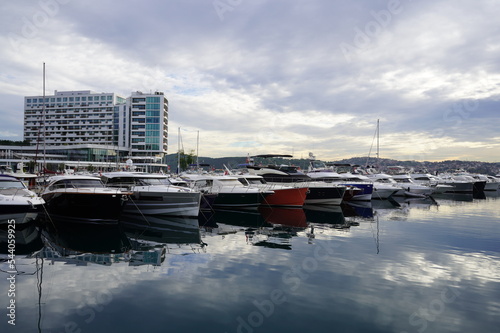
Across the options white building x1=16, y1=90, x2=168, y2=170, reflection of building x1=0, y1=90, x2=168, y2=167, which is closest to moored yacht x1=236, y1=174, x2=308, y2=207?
reflection of building x1=0, y1=90, x2=168, y2=167

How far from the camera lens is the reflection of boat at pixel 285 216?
68.9 ft

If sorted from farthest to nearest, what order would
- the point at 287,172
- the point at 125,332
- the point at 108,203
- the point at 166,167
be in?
1. the point at 166,167
2. the point at 287,172
3. the point at 108,203
4. the point at 125,332

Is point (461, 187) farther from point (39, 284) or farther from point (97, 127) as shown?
point (97, 127)

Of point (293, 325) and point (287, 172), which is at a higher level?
point (287, 172)

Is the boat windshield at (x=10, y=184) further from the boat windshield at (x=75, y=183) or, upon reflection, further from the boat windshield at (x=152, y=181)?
the boat windshield at (x=152, y=181)

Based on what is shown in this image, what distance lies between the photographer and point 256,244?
15117mm

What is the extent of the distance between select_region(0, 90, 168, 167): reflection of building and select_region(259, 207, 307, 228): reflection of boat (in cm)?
8940

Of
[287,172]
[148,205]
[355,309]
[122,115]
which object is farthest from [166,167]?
[355,309]

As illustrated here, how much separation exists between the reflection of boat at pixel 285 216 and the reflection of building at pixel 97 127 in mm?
89395

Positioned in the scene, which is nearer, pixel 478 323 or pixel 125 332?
pixel 125 332

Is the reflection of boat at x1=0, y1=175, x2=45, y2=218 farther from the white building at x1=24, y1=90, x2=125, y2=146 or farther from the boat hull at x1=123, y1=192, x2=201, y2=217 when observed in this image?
the white building at x1=24, y1=90, x2=125, y2=146

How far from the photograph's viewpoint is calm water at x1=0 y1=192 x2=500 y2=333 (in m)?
7.60

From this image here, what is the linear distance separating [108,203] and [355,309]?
1480cm

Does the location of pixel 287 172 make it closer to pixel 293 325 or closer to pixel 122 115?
pixel 293 325
